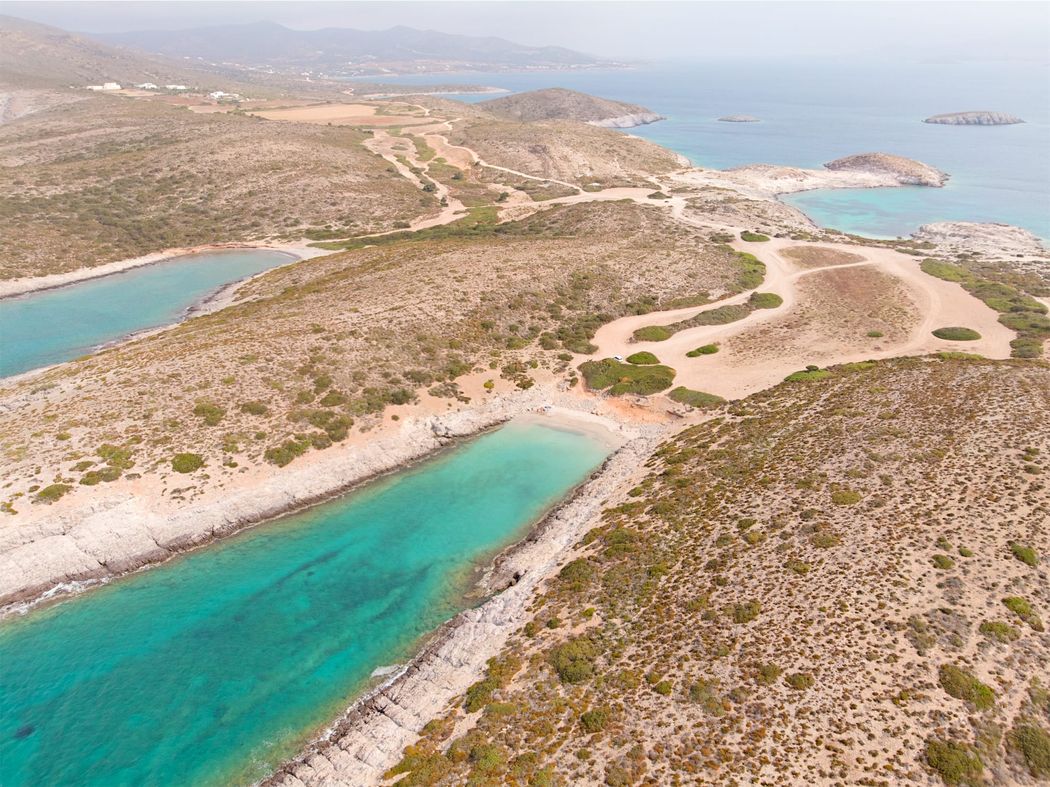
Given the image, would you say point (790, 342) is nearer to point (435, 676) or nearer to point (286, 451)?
point (435, 676)

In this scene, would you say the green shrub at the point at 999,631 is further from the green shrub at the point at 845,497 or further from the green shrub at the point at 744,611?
the green shrub at the point at 845,497

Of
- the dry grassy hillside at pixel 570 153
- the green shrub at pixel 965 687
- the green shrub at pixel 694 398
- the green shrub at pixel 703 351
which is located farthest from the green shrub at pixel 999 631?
the dry grassy hillside at pixel 570 153

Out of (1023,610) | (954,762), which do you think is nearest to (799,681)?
(954,762)

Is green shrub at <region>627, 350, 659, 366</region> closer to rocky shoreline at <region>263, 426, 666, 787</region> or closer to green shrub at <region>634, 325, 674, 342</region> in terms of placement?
green shrub at <region>634, 325, 674, 342</region>

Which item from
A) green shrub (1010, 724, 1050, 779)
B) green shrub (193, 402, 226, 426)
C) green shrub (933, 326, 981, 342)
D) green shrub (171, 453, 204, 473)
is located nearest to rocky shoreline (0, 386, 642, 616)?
green shrub (171, 453, 204, 473)

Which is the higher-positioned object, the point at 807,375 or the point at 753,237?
the point at 753,237

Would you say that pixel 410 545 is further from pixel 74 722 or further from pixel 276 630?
pixel 74 722
